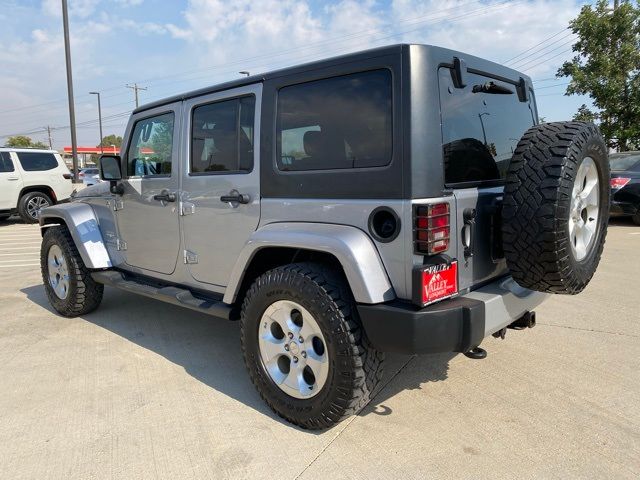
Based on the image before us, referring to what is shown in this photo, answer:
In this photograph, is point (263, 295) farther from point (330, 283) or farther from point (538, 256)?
point (538, 256)

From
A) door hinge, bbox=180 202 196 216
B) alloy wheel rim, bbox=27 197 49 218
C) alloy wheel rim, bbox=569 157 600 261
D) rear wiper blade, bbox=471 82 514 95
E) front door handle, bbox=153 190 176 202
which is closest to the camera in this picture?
alloy wheel rim, bbox=569 157 600 261

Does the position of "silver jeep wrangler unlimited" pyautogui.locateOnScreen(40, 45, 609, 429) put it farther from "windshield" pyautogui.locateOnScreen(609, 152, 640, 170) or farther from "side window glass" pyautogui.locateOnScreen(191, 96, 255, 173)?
"windshield" pyautogui.locateOnScreen(609, 152, 640, 170)

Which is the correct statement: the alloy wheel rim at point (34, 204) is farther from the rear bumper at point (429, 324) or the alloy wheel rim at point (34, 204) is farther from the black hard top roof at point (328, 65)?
the rear bumper at point (429, 324)

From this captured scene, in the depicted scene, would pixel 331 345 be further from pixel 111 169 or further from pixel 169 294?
pixel 111 169

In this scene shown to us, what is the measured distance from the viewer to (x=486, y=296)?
8.17ft

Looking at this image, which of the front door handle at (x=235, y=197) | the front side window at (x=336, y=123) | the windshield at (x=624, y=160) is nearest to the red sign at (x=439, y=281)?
the front side window at (x=336, y=123)

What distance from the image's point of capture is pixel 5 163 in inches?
450

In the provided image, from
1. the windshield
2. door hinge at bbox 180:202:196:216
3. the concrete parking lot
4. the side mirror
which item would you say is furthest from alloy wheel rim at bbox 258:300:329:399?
the windshield

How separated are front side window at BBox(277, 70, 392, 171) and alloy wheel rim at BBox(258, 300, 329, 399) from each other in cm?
83

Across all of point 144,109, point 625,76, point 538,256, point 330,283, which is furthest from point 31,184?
point 625,76

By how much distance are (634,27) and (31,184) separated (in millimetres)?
15941

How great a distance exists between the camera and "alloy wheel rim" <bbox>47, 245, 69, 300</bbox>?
4617 mm

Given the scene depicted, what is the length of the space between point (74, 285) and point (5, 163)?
29.6 feet

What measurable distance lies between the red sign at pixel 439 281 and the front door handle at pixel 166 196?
2130 mm
